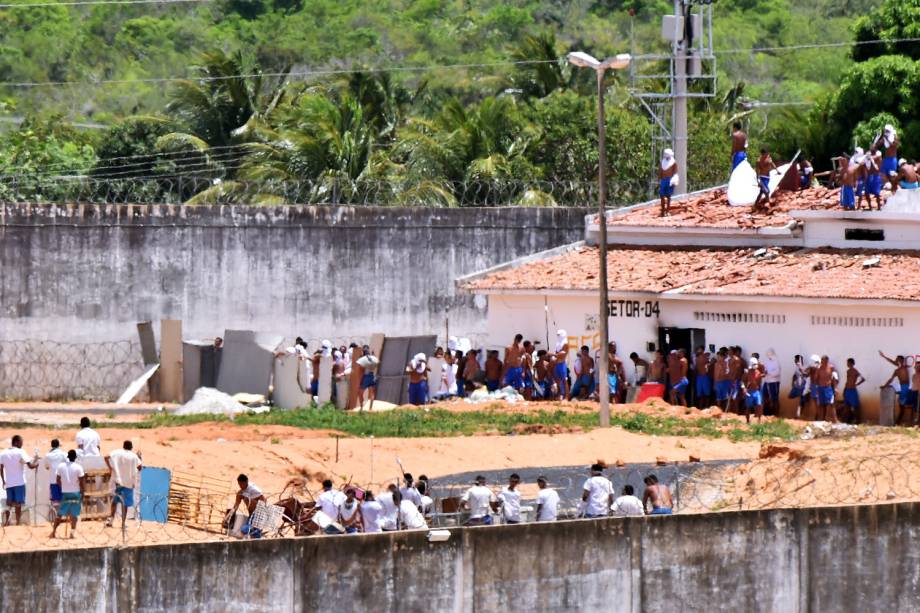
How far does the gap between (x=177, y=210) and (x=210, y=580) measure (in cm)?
2180

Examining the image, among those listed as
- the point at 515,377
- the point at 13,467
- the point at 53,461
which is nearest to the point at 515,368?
the point at 515,377

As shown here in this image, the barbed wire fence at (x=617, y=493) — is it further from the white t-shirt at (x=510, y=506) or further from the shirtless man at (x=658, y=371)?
the shirtless man at (x=658, y=371)

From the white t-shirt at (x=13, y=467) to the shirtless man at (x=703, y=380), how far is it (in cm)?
1486

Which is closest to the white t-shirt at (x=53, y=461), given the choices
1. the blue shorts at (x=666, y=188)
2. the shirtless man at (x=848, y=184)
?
the shirtless man at (x=848, y=184)

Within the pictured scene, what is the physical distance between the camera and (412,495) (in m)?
22.6

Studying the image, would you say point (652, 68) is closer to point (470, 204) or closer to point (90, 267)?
point (470, 204)

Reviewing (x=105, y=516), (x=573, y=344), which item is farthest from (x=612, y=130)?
(x=105, y=516)


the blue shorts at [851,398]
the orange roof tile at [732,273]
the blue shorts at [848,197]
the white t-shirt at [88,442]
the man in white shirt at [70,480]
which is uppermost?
the blue shorts at [848,197]

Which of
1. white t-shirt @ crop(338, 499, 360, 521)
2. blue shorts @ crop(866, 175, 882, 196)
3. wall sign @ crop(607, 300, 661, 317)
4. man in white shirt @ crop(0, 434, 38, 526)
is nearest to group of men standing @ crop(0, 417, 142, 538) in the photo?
man in white shirt @ crop(0, 434, 38, 526)

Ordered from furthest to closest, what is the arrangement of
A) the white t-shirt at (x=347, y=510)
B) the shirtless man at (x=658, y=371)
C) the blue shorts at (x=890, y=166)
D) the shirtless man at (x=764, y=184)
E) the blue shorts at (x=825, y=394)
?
1. the shirtless man at (x=764, y=184)
2. the blue shorts at (x=890, y=166)
3. the shirtless man at (x=658, y=371)
4. the blue shorts at (x=825, y=394)
5. the white t-shirt at (x=347, y=510)

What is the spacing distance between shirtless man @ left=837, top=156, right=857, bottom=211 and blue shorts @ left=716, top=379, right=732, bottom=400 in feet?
15.6

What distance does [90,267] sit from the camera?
40.4 metres

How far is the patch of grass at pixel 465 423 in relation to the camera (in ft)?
103

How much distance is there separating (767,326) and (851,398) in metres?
2.35
